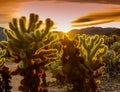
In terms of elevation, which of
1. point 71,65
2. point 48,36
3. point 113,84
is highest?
point 48,36

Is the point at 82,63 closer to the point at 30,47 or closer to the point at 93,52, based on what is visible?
the point at 93,52

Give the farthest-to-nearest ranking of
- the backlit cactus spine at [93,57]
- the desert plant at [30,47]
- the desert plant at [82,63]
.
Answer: the backlit cactus spine at [93,57] → the desert plant at [82,63] → the desert plant at [30,47]

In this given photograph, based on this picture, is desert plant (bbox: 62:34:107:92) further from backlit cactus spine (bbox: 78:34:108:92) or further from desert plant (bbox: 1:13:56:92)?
desert plant (bbox: 1:13:56:92)

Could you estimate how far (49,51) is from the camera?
13.9m

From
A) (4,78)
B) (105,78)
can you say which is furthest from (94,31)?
(4,78)

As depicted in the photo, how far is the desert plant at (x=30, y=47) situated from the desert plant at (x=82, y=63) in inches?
64.5

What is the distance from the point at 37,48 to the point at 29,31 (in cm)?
71

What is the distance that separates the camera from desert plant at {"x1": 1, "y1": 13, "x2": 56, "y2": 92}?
13.5 m

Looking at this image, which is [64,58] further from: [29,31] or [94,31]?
[94,31]

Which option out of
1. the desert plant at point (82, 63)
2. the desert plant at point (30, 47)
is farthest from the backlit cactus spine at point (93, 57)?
the desert plant at point (30, 47)

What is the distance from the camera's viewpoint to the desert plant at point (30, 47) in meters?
13.5

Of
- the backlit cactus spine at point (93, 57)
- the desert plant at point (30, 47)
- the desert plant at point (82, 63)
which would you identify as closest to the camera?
the desert plant at point (30, 47)

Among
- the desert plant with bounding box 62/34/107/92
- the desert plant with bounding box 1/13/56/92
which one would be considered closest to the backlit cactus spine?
the desert plant with bounding box 62/34/107/92

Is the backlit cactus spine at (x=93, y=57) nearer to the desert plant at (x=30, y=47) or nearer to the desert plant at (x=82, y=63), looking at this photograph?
the desert plant at (x=82, y=63)
